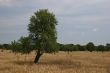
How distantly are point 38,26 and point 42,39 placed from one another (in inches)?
99.6

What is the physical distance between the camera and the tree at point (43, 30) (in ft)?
179

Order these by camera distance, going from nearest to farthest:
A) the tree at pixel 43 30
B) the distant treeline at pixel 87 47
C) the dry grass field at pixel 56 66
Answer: the dry grass field at pixel 56 66, the tree at pixel 43 30, the distant treeline at pixel 87 47

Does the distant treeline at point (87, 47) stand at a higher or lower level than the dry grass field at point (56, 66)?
higher

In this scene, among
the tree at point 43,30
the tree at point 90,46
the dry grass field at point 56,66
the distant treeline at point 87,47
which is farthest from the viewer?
the tree at point 90,46

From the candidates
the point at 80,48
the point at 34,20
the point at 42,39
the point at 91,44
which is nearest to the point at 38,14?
the point at 34,20

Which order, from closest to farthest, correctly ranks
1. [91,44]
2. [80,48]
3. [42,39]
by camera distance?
[42,39] → [91,44] → [80,48]

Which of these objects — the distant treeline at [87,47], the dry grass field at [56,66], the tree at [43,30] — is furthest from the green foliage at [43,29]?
the distant treeline at [87,47]

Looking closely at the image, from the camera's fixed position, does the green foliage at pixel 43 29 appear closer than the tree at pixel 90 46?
Yes

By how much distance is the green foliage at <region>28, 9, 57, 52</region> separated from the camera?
179 feet

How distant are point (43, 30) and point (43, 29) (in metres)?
0.21

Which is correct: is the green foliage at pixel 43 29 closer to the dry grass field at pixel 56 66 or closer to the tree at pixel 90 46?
the dry grass field at pixel 56 66

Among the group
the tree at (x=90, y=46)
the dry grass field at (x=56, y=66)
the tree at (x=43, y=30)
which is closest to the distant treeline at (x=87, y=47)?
the tree at (x=90, y=46)

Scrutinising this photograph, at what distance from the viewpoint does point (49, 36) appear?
55094 mm

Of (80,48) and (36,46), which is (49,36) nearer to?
(36,46)
